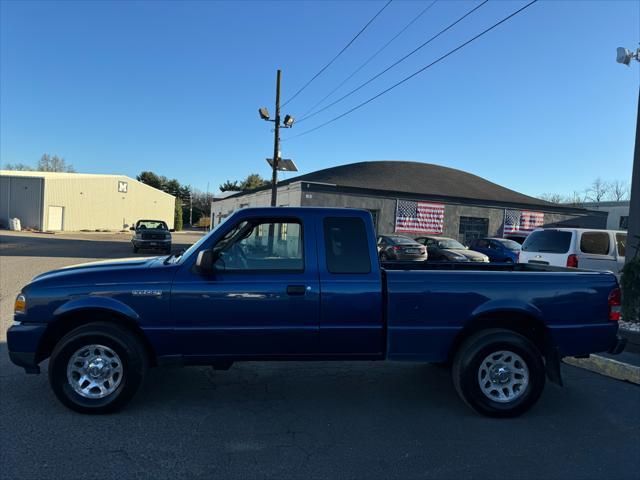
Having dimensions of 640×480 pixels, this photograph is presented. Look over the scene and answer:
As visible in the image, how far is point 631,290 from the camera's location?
7129mm

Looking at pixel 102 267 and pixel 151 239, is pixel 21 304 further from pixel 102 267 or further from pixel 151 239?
pixel 151 239

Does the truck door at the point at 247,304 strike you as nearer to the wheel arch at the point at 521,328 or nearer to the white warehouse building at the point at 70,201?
the wheel arch at the point at 521,328

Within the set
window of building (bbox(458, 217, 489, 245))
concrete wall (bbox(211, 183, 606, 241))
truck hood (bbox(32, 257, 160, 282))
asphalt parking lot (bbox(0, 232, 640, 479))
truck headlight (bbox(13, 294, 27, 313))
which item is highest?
concrete wall (bbox(211, 183, 606, 241))

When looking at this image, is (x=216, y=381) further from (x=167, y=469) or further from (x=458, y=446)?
(x=458, y=446)

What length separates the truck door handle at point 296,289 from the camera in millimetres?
4141

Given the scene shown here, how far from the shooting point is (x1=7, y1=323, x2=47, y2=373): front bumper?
4031 millimetres

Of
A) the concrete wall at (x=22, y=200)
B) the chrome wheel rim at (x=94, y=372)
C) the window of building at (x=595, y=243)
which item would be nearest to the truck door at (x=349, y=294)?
the chrome wheel rim at (x=94, y=372)

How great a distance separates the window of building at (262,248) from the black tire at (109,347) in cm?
109

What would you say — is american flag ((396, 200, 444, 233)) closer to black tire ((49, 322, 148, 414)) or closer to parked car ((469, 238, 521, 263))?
parked car ((469, 238, 521, 263))

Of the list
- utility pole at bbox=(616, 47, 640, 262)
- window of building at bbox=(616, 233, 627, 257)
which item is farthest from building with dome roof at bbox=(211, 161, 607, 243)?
utility pole at bbox=(616, 47, 640, 262)

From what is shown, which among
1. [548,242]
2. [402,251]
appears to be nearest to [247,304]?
[548,242]

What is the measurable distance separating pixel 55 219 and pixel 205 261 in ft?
159

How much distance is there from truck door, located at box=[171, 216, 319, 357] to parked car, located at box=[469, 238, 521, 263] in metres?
16.4

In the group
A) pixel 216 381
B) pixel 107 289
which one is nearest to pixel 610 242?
pixel 216 381
